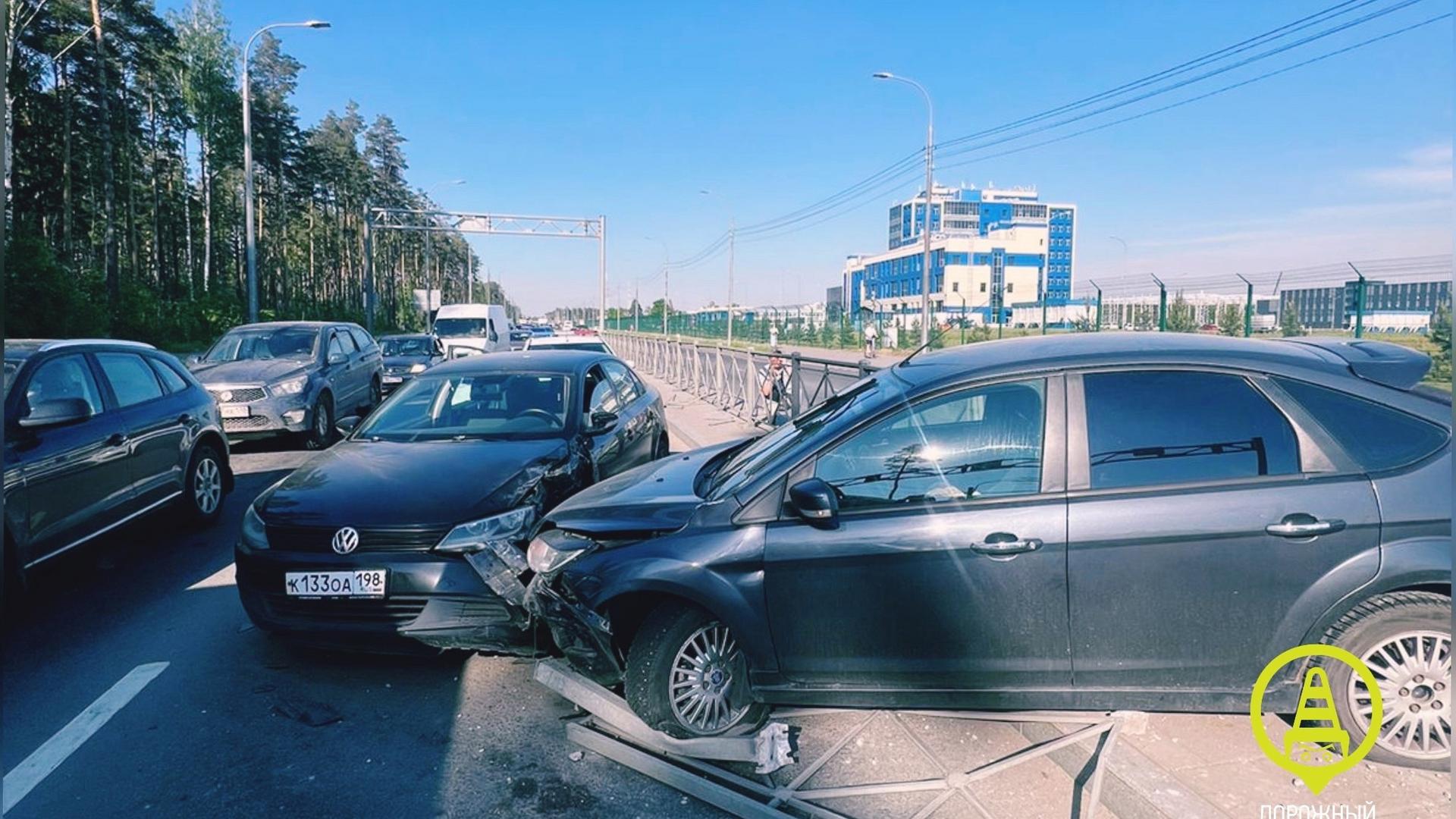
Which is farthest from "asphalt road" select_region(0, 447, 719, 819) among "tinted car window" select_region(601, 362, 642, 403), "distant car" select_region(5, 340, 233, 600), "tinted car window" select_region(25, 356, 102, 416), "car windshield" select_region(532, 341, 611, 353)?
"car windshield" select_region(532, 341, 611, 353)

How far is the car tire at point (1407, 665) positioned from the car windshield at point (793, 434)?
5.99ft

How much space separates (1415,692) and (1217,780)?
727 millimetres

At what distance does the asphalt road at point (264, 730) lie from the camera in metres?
3.07

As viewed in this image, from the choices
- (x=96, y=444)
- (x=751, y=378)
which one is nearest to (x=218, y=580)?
(x=96, y=444)

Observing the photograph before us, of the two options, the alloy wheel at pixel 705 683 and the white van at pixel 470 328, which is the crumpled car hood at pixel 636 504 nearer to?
the alloy wheel at pixel 705 683

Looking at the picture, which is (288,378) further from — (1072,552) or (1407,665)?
(1407,665)

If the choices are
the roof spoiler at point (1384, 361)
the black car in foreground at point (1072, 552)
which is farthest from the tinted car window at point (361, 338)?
the roof spoiler at point (1384, 361)

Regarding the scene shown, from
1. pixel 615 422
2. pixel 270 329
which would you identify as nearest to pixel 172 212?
pixel 270 329

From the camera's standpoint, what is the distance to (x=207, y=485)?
286 inches

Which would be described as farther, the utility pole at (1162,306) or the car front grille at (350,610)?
the utility pole at (1162,306)

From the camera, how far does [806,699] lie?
326 centimetres

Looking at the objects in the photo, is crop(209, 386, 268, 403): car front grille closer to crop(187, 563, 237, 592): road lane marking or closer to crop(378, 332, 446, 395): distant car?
crop(187, 563, 237, 592): road lane marking

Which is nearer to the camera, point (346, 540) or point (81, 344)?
point (346, 540)

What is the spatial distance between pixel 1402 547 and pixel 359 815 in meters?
3.63
